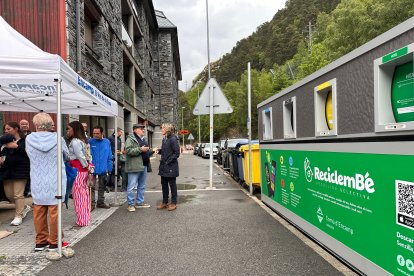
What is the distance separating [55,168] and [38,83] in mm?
1564

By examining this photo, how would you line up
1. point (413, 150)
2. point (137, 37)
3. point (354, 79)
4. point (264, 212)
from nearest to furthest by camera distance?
point (413, 150)
point (354, 79)
point (264, 212)
point (137, 37)

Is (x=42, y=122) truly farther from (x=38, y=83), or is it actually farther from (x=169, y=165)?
(x=169, y=165)

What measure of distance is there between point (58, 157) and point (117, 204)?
4.11m

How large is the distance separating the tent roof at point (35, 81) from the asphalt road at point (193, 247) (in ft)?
7.48

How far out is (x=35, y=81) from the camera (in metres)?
5.63

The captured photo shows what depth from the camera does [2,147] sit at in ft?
22.2

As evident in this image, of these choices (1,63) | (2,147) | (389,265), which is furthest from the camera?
(2,147)

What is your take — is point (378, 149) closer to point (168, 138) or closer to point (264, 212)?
point (264, 212)

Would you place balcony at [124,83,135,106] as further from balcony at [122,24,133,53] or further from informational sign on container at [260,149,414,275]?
informational sign on container at [260,149,414,275]

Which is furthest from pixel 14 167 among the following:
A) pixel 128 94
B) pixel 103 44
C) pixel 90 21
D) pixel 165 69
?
pixel 165 69

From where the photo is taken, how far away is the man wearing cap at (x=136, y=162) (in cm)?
802

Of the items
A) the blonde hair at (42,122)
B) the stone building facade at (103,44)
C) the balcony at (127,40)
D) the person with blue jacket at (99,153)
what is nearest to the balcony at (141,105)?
the stone building facade at (103,44)

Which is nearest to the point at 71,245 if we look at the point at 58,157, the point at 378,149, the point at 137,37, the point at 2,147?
the point at 58,157

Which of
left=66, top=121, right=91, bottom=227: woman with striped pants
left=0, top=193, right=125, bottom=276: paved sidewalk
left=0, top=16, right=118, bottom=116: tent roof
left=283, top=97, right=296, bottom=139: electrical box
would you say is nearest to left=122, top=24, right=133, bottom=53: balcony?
left=0, top=16, right=118, bottom=116: tent roof
